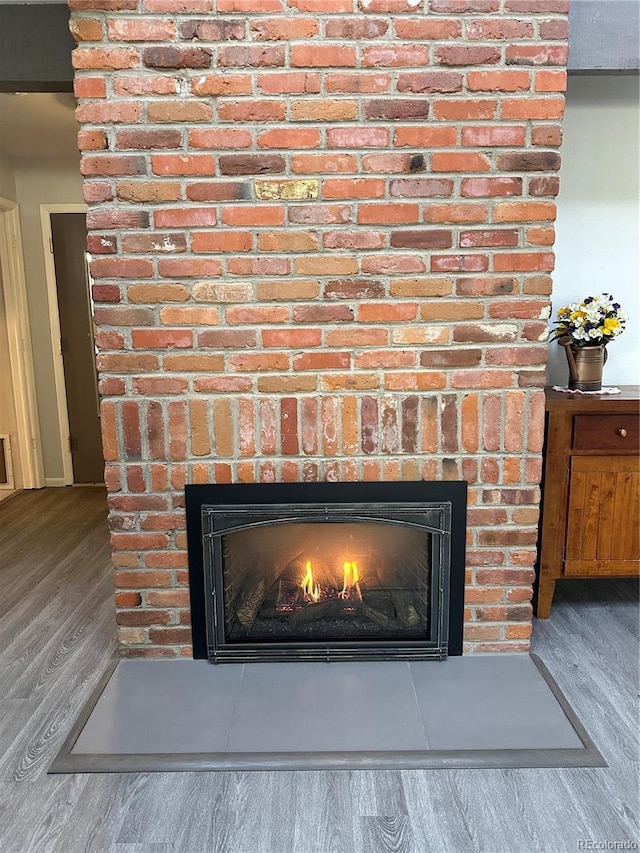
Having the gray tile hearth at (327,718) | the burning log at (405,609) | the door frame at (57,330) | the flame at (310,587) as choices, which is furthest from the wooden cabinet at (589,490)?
the door frame at (57,330)

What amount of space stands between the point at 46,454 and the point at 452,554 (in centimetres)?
358

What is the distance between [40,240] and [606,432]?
13.0 ft

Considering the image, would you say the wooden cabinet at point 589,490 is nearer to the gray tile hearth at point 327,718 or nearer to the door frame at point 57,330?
the gray tile hearth at point 327,718

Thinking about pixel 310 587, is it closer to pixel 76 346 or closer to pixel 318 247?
pixel 318 247

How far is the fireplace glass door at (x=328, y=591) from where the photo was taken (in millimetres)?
2121

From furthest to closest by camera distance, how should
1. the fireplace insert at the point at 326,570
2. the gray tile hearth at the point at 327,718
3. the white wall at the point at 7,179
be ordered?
the white wall at the point at 7,179, the fireplace insert at the point at 326,570, the gray tile hearth at the point at 327,718

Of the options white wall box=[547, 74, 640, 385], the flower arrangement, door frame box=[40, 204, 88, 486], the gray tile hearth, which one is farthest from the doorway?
the flower arrangement

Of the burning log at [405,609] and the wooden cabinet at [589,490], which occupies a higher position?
the wooden cabinet at [589,490]

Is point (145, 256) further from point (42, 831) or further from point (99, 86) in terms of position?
point (42, 831)

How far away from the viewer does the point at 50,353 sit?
4500mm

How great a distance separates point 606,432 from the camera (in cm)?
237

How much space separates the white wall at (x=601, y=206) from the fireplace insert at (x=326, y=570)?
126 centimetres

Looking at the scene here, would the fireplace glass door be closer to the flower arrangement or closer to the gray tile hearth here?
the gray tile hearth

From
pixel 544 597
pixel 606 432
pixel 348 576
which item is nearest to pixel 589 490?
pixel 606 432
